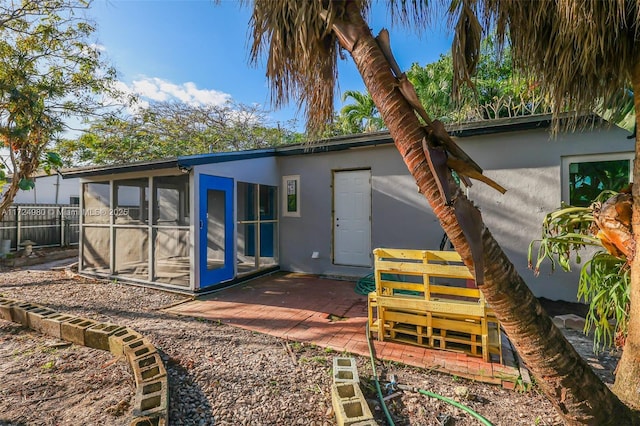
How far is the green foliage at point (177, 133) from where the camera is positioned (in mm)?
14078

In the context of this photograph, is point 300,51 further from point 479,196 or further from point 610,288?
point 479,196

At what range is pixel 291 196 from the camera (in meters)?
7.21

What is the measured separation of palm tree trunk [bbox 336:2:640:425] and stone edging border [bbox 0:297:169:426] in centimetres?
215

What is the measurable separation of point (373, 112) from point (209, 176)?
10482 mm

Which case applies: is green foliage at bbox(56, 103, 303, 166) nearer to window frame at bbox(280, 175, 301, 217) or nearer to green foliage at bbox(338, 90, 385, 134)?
green foliage at bbox(338, 90, 385, 134)

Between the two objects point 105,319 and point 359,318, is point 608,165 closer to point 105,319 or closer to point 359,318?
point 359,318

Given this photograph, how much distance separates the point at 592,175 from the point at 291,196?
563 cm

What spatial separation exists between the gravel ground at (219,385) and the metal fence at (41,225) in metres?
7.92

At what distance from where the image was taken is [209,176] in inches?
212

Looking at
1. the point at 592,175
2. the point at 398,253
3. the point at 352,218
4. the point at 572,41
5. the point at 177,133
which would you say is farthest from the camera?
the point at 177,133

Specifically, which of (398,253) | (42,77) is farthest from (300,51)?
(42,77)

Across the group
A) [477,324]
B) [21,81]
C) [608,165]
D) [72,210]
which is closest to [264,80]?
[477,324]

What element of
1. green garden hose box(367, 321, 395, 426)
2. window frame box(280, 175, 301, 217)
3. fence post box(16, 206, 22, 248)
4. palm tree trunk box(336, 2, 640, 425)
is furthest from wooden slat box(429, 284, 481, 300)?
fence post box(16, 206, 22, 248)

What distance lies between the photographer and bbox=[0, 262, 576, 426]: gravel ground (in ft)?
7.13
